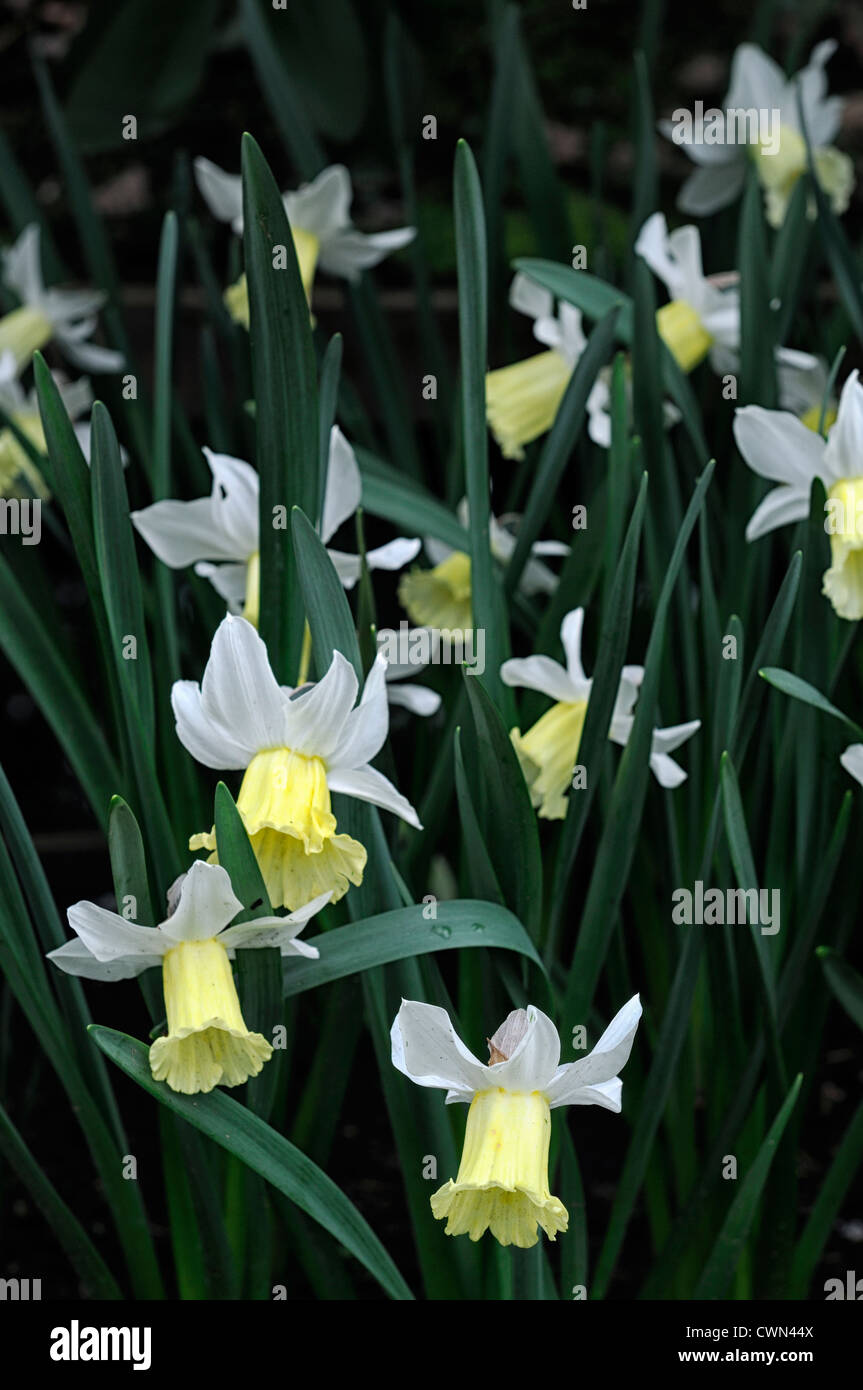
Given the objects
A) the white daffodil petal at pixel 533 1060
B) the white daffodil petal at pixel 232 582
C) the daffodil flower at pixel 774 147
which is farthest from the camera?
the daffodil flower at pixel 774 147

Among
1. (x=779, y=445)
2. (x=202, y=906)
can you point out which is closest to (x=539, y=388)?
(x=779, y=445)

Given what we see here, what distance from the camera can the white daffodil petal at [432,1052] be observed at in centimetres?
73

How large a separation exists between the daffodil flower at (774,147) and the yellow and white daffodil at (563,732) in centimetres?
75

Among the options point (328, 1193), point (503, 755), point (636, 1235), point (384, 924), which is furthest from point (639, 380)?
point (636, 1235)

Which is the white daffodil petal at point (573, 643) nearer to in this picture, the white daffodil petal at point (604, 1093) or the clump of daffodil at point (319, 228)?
the white daffodil petal at point (604, 1093)

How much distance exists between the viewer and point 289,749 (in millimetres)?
794

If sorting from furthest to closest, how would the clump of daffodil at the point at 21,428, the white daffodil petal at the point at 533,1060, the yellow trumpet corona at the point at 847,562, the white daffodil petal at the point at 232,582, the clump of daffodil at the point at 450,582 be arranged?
the clump of daffodil at the point at 21,428 < the clump of daffodil at the point at 450,582 < the white daffodil petal at the point at 232,582 < the yellow trumpet corona at the point at 847,562 < the white daffodil petal at the point at 533,1060

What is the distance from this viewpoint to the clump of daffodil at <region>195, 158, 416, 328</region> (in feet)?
4.54

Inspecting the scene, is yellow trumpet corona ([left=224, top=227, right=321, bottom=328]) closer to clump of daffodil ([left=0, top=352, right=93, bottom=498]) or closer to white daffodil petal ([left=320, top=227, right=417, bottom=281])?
white daffodil petal ([left=320, top=227, right=417, bottom=281])

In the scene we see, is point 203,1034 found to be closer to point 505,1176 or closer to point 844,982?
point 505,1176

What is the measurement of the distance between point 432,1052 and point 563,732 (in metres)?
0.32

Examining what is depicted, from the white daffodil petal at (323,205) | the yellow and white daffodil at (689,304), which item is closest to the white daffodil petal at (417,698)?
the yellow and white daffodil at (689,304)

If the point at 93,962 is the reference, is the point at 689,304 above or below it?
above

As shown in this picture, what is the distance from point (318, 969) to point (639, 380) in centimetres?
61
